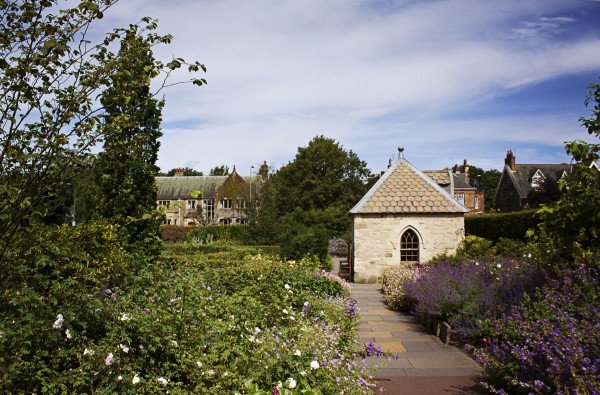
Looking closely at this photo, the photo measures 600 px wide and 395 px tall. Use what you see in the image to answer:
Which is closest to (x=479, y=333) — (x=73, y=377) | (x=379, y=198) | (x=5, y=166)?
(x=73, y=377)

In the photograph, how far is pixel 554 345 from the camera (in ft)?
15.3

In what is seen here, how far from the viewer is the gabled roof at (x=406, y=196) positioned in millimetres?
16484

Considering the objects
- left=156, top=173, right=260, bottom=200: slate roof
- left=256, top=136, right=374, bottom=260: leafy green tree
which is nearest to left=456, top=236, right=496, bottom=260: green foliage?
left=256, top=136, right=374, bottom=260: leafy green tree

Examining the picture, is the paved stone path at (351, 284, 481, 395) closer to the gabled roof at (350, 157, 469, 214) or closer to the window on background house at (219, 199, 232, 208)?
the gabled roof at (350, 157, 469, 214)

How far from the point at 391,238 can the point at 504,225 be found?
5.50m

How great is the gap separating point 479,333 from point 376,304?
567 cm

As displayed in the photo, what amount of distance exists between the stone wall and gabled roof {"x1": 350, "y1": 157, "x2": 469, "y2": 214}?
26 centimetres

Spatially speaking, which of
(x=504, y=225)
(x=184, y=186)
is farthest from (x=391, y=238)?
(x=184, y=186)

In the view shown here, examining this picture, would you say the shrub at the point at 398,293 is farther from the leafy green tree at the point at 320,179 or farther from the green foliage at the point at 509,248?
the leafy green tree at the point at 320,179

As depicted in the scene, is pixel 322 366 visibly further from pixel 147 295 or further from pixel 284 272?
pixel 284 272

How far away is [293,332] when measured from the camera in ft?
16.8

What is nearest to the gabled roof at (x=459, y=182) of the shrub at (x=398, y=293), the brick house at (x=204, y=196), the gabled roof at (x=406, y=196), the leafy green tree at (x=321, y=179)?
the leafy green tree at (x=321, y=179)

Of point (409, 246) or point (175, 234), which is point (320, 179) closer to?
point (175, 234)

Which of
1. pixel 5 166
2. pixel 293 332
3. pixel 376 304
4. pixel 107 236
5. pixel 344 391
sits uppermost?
pixel 5 166
